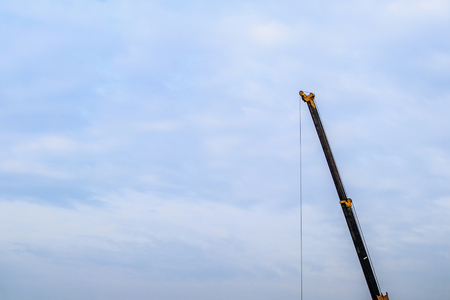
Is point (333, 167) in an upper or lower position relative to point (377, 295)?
upper

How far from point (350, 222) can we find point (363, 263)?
137 inches

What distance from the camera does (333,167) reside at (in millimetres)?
39344

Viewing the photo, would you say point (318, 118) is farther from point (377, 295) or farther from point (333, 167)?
point (377, 295)

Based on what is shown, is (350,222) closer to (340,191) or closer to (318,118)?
(340,191)

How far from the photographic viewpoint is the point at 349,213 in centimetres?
3884

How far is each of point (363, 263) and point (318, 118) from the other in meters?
12.9

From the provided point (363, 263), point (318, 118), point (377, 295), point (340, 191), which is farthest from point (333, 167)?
point (377, 295)

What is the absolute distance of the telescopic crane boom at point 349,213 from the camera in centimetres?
3774

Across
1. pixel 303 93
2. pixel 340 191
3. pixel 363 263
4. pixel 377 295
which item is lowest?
pixel 377 295

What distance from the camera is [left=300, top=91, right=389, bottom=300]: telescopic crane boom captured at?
37.7 meters

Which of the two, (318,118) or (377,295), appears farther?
(318,118)

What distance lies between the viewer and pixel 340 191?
39.0 m

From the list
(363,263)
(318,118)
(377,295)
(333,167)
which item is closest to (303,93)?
(318,118)

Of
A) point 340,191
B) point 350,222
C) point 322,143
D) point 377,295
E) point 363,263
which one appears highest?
point 322,143
